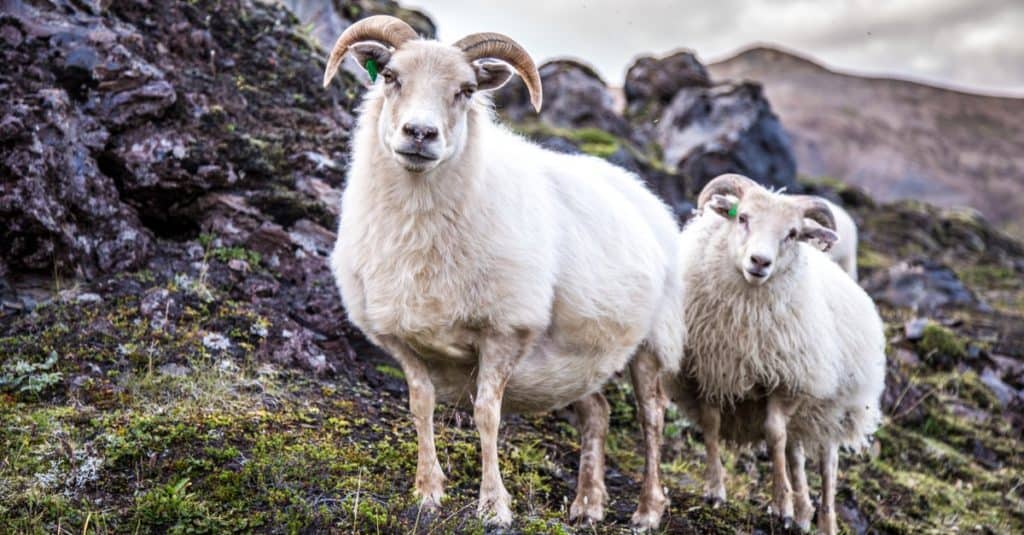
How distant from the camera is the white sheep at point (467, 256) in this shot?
5.03 meters

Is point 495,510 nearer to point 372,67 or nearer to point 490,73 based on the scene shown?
point 490,73

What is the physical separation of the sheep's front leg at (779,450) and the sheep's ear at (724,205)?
1673 mm

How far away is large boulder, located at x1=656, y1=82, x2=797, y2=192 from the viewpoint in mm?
25016

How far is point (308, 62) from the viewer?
988cm

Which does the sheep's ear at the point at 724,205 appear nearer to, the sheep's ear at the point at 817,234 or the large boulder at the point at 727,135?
the sheep's ear at the point at 817,234

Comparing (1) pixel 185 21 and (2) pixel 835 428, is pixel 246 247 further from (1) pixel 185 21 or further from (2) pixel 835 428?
(2) pixel 835 428

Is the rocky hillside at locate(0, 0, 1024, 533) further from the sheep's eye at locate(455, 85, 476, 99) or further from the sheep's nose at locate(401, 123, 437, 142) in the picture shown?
the sheep's eye at locate(455, 85, 476, 99)

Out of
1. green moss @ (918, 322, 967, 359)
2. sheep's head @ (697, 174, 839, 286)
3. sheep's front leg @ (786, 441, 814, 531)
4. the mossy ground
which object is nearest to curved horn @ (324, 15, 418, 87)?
the mossy ground

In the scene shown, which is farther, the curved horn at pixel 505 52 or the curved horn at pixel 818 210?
the curved horn at pixel 818 210

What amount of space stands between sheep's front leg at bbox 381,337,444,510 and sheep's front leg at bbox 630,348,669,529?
1.79 meters

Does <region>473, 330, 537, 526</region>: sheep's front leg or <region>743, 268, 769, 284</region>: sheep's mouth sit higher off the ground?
<region>743, 268, 769, 284</region>: sheep's mouth

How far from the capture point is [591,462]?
251 inches

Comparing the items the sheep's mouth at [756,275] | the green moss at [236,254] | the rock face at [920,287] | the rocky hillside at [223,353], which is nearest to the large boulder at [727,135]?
the rock face at [920,287]

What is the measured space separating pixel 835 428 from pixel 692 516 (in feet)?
6.60
